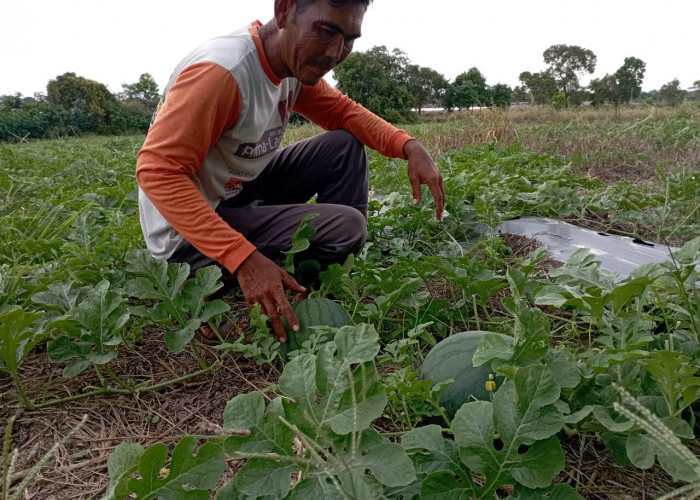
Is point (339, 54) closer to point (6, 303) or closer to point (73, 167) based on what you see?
point (6, 303)

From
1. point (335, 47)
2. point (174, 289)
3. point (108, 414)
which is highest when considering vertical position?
point (335, 47)

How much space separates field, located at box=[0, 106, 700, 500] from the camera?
93cm

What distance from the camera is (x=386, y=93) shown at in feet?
118

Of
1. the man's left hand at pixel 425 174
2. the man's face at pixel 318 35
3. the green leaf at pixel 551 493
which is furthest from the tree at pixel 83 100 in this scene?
the green leaf at pixel 551 493

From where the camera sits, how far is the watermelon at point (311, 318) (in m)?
1.66

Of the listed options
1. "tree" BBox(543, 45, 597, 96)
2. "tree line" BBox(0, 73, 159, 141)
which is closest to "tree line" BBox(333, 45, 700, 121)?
"tree" BBox(543, 45, 597, 96)

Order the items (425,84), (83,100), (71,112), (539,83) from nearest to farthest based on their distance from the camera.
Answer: (71,112) < (83,100) < (425,84) < (539,83)

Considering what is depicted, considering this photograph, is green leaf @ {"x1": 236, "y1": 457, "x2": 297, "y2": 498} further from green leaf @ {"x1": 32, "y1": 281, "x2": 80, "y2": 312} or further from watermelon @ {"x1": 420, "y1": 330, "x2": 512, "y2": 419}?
green leaf @ {"x1": 32, "y1": 281, "x2": 80, "y2": 312}

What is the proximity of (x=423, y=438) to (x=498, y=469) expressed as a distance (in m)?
0.16

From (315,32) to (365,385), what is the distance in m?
1.23

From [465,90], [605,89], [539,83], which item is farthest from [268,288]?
[539,83]

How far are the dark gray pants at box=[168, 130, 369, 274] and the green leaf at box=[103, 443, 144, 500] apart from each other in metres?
1.17

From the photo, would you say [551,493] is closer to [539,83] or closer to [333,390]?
[333,390]

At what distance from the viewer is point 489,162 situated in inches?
164
